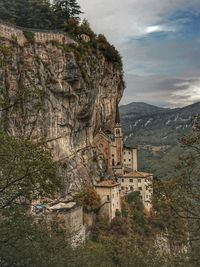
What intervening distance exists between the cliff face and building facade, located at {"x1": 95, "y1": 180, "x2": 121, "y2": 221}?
9.25 feet

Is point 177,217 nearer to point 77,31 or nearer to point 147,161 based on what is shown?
point 77,31

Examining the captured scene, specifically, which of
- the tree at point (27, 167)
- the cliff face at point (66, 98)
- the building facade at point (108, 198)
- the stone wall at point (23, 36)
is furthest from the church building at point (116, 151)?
the tree at point (27, 167)

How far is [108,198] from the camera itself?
59.2m

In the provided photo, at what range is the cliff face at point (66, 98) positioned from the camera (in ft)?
156

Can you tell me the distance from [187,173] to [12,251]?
7.88m

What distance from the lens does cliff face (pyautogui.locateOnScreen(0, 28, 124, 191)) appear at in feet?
156

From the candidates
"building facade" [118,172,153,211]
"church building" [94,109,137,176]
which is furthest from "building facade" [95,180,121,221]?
"church building" [94,109,137,176]

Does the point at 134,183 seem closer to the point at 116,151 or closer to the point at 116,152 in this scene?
the point at 116,152

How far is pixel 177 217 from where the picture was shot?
1827 centimetres

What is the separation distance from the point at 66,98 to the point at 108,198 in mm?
13834

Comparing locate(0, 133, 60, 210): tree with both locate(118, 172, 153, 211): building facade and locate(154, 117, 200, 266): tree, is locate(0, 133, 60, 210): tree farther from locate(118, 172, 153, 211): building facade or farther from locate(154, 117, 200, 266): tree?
locate(118, 172, 153, 211): building facade

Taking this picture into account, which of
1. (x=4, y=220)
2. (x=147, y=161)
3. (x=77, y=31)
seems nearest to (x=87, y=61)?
(x=77, y=31)

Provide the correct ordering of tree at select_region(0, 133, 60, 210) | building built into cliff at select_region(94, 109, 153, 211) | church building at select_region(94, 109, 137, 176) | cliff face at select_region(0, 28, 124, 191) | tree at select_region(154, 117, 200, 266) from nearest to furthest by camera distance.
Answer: tree at select_region(0, 133, 60, 210)
tree at select_region(154, 117, 200, 266)
cliff face at select_region(0, 28, 124, 191)
building built into cliff at select_region(94, 109, 153, 211)
church building at select_region(94, 109, 137, 176)

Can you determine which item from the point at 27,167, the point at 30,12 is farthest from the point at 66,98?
the point at 27,167
